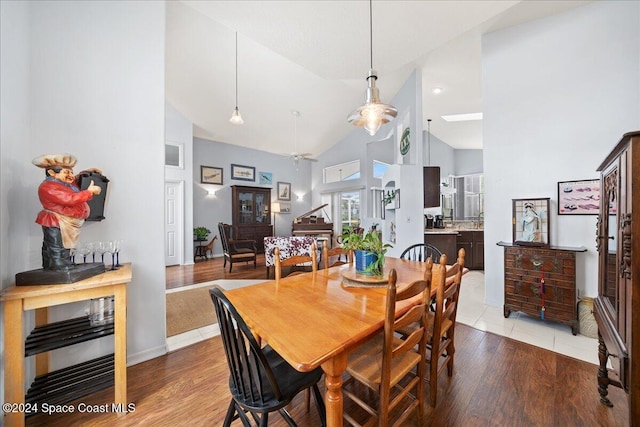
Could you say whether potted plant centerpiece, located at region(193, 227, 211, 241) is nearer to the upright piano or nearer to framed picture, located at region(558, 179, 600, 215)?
the upright piano

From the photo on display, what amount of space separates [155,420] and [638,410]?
2.34m

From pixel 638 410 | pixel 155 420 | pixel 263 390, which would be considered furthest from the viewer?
pixel 155 420

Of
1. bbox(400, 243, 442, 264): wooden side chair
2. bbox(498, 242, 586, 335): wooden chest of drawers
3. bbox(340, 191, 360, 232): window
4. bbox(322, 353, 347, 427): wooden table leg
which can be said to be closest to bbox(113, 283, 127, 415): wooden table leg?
bbox(322, 353, 347, 427): wooden table leg

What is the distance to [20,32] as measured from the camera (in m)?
1.46

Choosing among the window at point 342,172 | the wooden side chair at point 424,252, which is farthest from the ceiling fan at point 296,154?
the wooden side chair at point 424,252

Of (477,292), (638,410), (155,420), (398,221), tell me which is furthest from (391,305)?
(477,292)

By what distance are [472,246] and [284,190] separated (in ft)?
19.0

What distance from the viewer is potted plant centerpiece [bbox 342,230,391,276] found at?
5.43ft

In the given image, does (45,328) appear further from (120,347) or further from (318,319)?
(318,319)

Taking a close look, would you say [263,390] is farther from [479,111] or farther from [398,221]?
[479,111]

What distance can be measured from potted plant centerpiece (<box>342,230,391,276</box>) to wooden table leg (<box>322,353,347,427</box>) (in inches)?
31.4

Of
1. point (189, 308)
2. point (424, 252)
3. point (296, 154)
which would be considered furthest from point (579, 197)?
point (296, 154)

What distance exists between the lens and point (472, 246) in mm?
4934

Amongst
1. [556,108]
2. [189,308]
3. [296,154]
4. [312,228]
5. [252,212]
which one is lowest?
[189,308]
